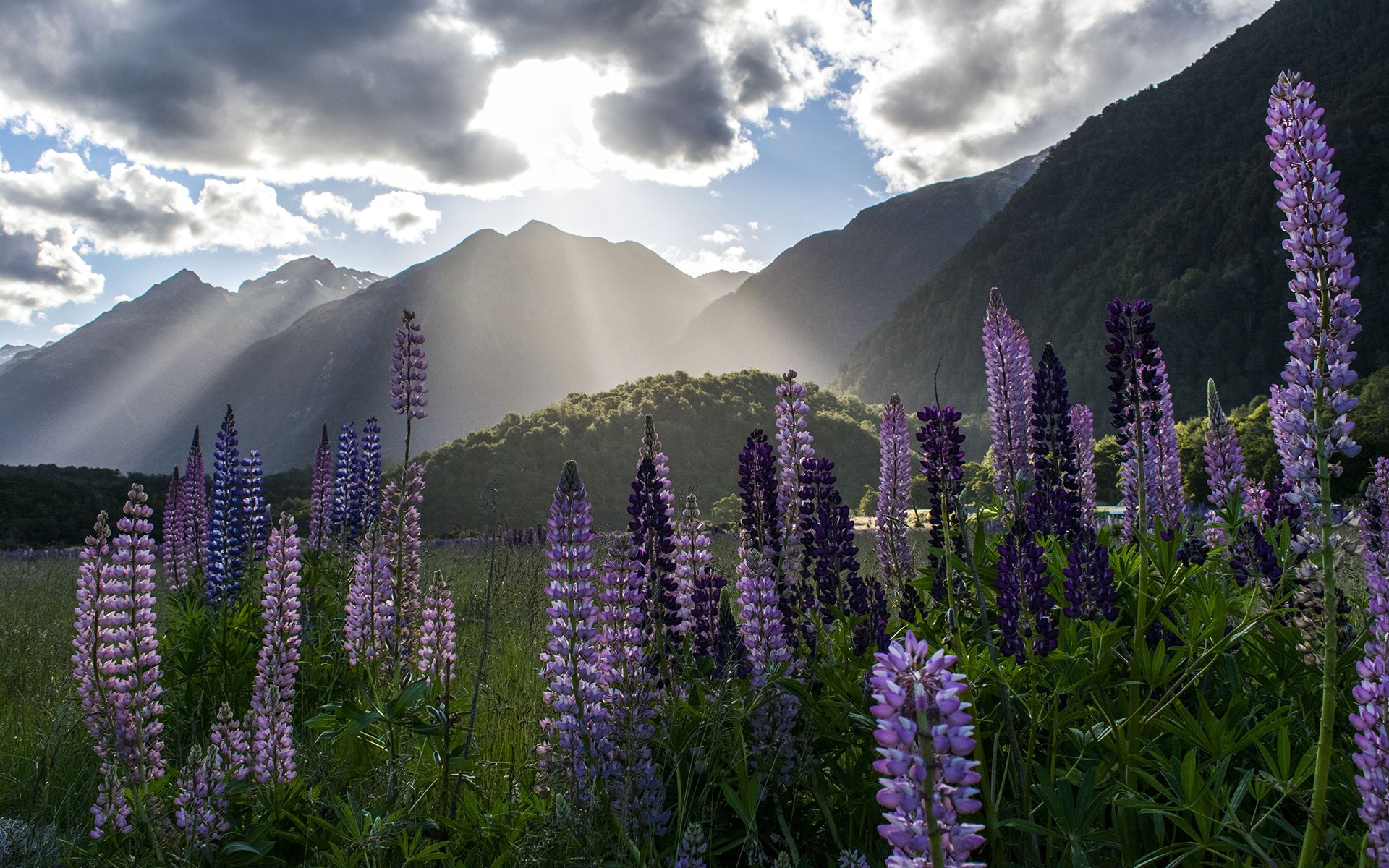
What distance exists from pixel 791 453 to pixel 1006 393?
1562 mm

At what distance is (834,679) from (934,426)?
1.09 metres

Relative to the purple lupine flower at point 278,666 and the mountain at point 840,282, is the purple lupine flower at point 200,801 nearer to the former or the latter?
the purple lupine flower at point 278,666

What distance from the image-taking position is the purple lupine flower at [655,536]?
112 inches

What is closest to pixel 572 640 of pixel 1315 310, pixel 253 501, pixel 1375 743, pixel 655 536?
pixel 655 536

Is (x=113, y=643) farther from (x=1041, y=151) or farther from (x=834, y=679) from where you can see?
(x=1041, y=151)

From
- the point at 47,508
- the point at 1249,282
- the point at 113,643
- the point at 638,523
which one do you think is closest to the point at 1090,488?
the point at 638,523

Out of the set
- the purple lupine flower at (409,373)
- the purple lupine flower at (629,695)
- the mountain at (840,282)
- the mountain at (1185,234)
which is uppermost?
the mountain at (840,282)

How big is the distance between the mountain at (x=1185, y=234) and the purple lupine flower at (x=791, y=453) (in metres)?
45.2

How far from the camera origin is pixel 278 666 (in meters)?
3.38

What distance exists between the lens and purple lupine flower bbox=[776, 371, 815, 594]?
3.34m

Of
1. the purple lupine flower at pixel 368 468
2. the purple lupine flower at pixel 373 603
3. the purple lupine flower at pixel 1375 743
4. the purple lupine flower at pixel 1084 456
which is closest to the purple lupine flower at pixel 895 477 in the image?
the purple lupine flower at pixel 1084 456

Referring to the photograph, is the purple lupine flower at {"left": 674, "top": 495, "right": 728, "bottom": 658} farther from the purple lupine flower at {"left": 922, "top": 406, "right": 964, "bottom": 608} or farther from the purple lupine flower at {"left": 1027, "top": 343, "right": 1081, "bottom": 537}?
the purple lupine flower at {"left": 1027, "top": 343, "right": 1081, "bottom": 537}

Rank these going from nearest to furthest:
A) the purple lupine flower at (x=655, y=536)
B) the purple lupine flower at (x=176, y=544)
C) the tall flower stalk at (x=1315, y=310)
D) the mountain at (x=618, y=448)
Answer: the tall flower stalk at (x=1315, y=310), the purple lupine flower at (x=655, y=536), the purple lupine flower at (x=176, y=544), the mountain at (x=618, y=448)

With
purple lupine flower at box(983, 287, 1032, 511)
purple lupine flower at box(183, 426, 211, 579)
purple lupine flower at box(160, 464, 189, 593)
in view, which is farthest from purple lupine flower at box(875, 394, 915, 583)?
purple lupine flower at box(160, 464, 189, 593)
